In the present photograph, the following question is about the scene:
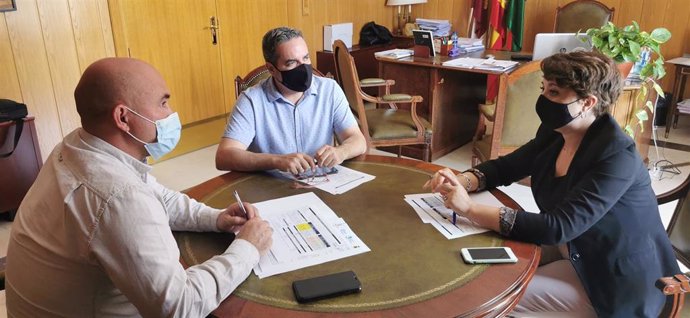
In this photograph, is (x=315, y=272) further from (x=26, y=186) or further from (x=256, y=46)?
(x=256, y=46)

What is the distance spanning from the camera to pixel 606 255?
4.71 ft

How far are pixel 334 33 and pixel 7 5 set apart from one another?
2805 millimetres

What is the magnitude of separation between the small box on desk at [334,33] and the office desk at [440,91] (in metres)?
1.24

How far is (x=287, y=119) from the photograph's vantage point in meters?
2.06

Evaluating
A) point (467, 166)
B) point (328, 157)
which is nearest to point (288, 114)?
point (328, 157)

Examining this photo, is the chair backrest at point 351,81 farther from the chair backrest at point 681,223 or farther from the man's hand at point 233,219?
the man's hand at point 233,219

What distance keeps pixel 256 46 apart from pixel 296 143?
268 centimetres

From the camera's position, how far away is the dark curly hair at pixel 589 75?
1466mm

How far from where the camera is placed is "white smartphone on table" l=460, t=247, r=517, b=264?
1207mm

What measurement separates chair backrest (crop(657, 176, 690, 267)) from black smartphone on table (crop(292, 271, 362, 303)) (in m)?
1.20

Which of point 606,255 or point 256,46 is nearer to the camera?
point 606,255

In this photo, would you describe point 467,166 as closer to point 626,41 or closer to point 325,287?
point 626,41

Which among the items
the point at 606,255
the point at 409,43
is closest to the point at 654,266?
the point at 606,255

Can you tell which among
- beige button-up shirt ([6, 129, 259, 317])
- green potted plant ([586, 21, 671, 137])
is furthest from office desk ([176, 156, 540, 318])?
green potted plant ([586, 21, 671, 137])
